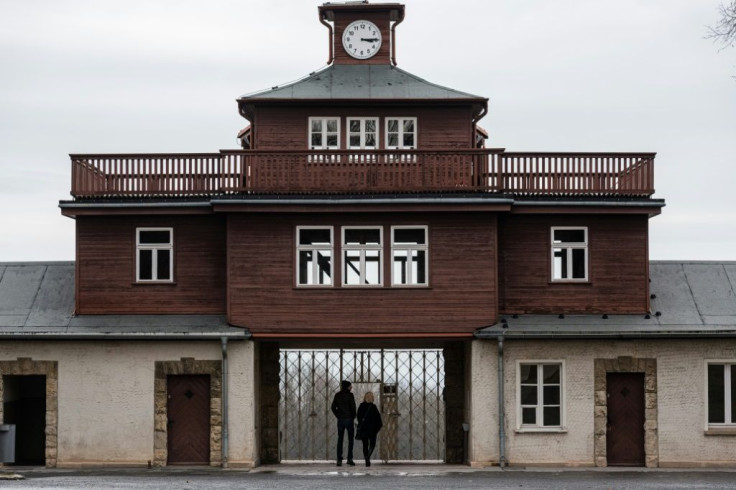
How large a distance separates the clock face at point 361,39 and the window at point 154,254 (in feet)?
23.0

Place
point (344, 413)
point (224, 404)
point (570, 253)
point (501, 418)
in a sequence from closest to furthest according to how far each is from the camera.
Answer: point (501, 418) < point (224, 404) < point (344, 413) < point (570, 253)

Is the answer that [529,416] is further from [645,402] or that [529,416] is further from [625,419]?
[645,402]

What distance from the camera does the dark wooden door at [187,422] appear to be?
118 feet

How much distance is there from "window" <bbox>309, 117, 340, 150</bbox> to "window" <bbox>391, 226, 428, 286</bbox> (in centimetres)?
304

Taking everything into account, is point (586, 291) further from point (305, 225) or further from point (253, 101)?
point (253, 101)

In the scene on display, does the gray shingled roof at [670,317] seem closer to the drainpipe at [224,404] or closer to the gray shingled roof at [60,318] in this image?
the drainpipe at [224,404]

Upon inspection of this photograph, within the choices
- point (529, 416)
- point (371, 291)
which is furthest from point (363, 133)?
point (529, 416)

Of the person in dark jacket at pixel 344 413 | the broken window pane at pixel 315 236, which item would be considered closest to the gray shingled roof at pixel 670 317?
the person in dark jacket at pixel 344 413

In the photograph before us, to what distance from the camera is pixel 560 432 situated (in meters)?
35.6

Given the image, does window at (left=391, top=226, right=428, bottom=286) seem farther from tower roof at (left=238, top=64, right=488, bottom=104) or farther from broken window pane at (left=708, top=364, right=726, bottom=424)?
broken window pane at (left=708, top=364, right=726, bottom=424)

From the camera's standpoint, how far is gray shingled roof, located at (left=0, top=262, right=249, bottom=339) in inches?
1406

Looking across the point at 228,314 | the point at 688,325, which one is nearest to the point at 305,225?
the point at 228,314

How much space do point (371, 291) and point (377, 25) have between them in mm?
7829

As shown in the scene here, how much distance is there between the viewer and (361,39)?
40.2m
